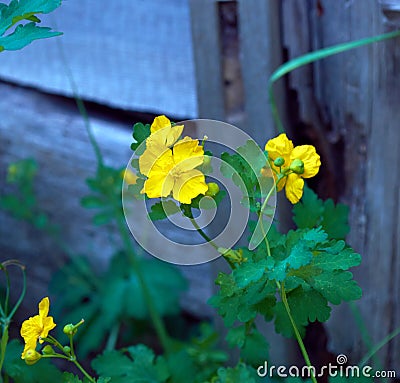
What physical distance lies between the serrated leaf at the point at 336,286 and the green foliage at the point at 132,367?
424 millimetres

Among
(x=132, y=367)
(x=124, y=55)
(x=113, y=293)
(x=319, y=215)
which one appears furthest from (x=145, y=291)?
(x=124, y=55)

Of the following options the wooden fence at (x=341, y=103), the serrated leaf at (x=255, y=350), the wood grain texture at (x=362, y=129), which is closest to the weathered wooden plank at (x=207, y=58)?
the wooden fence at (x=341, y=103)

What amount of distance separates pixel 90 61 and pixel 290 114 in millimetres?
675

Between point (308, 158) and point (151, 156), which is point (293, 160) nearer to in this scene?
point (308, 158)

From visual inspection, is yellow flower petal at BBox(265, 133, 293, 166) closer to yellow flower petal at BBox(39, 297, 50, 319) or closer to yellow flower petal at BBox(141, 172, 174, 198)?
yellow flower petal at BBox(141, 172, 174, 198)

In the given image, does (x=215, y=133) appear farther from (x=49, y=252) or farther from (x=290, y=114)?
(x=49, y=252)

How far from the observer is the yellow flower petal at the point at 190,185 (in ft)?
2.63

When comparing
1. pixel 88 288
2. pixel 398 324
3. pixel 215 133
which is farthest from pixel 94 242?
pixel 398 324

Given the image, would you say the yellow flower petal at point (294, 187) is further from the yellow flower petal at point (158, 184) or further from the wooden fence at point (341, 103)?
the wooden fence at point (341, 103)

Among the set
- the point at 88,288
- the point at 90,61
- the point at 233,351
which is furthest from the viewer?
the point at 88,288

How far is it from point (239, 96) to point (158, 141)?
0.68 m

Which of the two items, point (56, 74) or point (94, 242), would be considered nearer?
point (56, 74)

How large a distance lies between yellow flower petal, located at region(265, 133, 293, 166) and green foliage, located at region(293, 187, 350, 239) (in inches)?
8.7

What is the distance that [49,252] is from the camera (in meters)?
2.19
